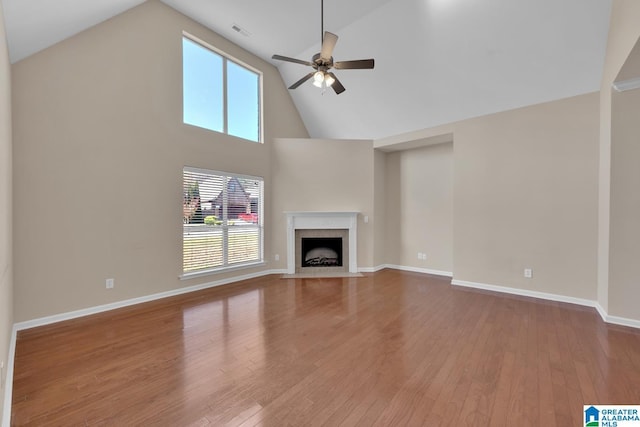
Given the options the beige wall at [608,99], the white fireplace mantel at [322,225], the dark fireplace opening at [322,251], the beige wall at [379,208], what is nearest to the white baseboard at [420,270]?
the beige wall at [379,208]

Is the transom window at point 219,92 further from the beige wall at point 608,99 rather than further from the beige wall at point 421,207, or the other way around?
the beige wall at point 608,99

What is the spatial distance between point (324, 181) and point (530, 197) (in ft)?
11.9

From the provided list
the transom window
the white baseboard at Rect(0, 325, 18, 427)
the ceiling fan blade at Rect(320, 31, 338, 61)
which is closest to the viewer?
the white baseboard at Rect(0, 325, 18, 427)

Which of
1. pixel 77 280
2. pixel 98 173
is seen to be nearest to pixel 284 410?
pixel 77 280

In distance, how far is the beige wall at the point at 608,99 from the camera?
7.95 feet

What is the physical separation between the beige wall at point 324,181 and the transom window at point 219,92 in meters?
0.84

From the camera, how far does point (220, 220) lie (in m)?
4.97

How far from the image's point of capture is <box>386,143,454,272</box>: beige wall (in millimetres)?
5578

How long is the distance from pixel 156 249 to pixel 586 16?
248 inches

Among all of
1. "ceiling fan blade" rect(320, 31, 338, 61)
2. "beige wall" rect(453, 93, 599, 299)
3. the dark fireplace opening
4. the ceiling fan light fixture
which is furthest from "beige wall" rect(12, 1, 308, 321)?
"beige wall" rect(453, 93, 599, 299)

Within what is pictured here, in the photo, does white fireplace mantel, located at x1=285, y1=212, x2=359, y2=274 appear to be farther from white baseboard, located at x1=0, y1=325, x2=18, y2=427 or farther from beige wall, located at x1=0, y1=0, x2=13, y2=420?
beige wall, located at x1=0, y1=0, x2=13, y2=420

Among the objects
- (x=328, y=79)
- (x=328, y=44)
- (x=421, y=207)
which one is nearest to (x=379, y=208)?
(x=421, y=207)

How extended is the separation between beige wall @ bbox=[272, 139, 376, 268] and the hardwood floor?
2.26 m

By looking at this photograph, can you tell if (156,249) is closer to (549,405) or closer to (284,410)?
(284,410)
